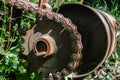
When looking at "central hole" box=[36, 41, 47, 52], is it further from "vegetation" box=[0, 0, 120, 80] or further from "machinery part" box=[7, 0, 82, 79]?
"vegetation" box=[0, 0, 120, 80]

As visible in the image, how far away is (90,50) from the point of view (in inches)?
164

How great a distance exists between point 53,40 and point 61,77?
0.39m

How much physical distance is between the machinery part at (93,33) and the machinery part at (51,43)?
0.88 ft

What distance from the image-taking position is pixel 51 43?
3.88 m

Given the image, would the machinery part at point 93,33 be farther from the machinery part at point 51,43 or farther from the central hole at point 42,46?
Answer: the central hole at point 42,46

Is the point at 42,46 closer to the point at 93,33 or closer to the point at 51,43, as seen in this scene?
the point at 51,43

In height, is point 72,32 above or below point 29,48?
above

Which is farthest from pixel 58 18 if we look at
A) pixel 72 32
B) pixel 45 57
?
pixel 45 57

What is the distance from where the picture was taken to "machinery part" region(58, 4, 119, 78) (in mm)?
4008

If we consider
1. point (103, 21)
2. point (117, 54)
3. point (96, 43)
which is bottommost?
point (117, 54)

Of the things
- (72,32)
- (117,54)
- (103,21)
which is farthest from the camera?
(117,54)

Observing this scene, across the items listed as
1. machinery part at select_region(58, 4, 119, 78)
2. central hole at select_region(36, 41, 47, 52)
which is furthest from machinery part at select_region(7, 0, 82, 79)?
machinery part at select_region(58, 4, 119, 78)

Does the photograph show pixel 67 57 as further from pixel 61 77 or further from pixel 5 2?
pixel 5 2

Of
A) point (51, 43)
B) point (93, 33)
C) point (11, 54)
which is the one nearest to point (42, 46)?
point (51, 43)
